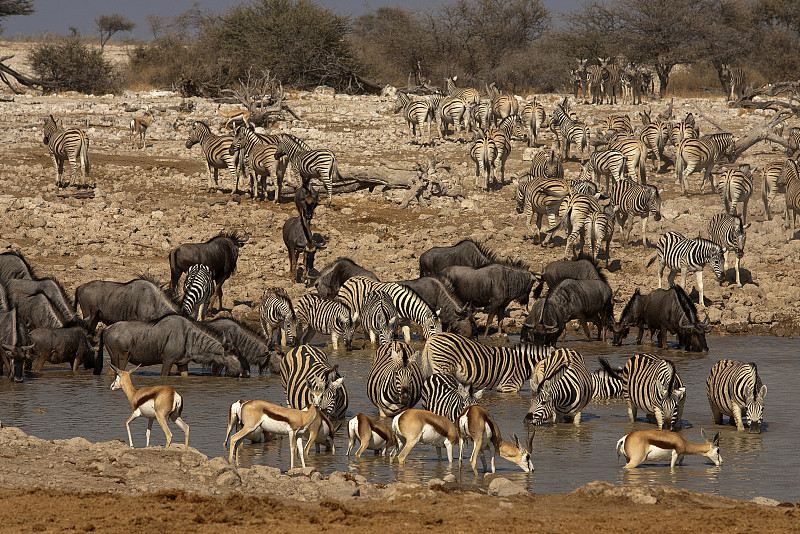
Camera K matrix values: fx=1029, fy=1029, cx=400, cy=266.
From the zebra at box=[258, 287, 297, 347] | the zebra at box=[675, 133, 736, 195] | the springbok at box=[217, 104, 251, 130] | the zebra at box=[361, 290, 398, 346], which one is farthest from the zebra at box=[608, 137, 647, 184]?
the springbok at box=[217, 104, 251, 130]

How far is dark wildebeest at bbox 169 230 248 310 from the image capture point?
15.6 metres

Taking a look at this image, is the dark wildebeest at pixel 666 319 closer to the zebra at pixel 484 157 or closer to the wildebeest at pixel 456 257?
the wildebeest at pixel 456 257

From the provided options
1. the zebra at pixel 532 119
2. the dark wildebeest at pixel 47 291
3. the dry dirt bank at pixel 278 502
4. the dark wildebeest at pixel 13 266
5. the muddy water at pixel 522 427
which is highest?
the zebra at pixel 532 119

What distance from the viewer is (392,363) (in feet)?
33.5

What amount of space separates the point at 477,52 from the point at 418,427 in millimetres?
37162

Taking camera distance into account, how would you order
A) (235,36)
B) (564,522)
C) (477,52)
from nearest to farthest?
(564,522) → (235,36) → (477,52)

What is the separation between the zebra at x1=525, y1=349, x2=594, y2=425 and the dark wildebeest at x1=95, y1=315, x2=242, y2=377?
405 centimetres

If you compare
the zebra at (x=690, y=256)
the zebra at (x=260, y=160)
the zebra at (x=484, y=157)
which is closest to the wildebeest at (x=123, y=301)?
the zebra at (x=260, y=160)

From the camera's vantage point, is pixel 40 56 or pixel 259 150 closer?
pixel 259 150

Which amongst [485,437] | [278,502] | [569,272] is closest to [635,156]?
[569,272]

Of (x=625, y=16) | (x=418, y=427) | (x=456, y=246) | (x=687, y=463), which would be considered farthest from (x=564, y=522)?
(x=625, y=16)

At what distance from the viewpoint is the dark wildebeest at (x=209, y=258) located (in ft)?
51.0

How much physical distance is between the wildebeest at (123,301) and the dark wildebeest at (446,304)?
11.2 feet

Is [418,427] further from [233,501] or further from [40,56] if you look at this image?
[40,56]
